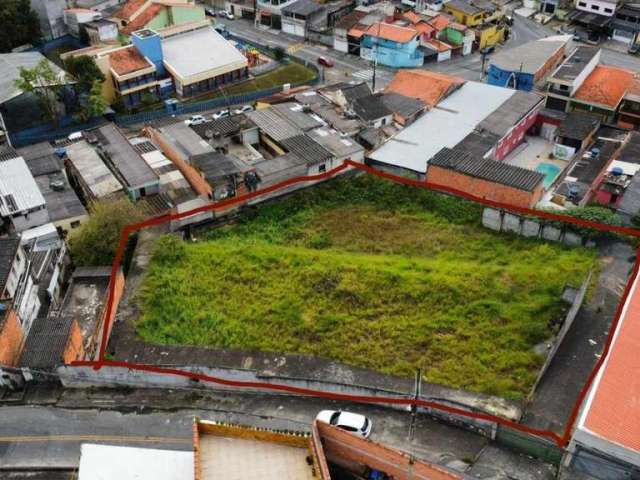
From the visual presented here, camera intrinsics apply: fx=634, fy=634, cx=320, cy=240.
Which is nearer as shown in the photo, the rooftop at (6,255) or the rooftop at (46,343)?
the rooftop at (46,343)

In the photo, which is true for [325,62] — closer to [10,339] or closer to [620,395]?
[10,339]

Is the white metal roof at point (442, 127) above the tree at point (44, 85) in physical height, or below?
below

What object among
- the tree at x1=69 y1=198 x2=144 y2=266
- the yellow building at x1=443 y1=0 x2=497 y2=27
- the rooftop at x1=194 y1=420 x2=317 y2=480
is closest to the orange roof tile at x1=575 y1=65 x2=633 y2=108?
the yellow building at x1=443 y1=0 x2=497 y2=27

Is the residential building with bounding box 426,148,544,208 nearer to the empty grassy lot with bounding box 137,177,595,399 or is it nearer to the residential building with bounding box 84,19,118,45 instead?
the empty grassy lot with bounding box 137,177,595,399

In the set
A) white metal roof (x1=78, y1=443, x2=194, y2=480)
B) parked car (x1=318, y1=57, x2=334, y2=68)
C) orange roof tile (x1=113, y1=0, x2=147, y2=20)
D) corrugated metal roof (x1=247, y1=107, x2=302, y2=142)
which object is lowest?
white metal roof (x1=78, y1=443, x2=194, y2=480)

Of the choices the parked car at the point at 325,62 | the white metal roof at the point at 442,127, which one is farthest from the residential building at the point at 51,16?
the white metal roof at the point at 442,127

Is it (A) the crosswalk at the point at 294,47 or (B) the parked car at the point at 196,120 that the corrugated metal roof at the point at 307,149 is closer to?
(B) the parked car at the point at 196,120

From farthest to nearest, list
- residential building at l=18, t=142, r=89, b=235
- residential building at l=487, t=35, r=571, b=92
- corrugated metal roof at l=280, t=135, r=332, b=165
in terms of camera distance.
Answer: residential building at l=487, t=35, r=571, b=92
corrugated metal roof at l=280, t=135, r=332, b=165
residential building at l=18, t=142, r=89, b=235
